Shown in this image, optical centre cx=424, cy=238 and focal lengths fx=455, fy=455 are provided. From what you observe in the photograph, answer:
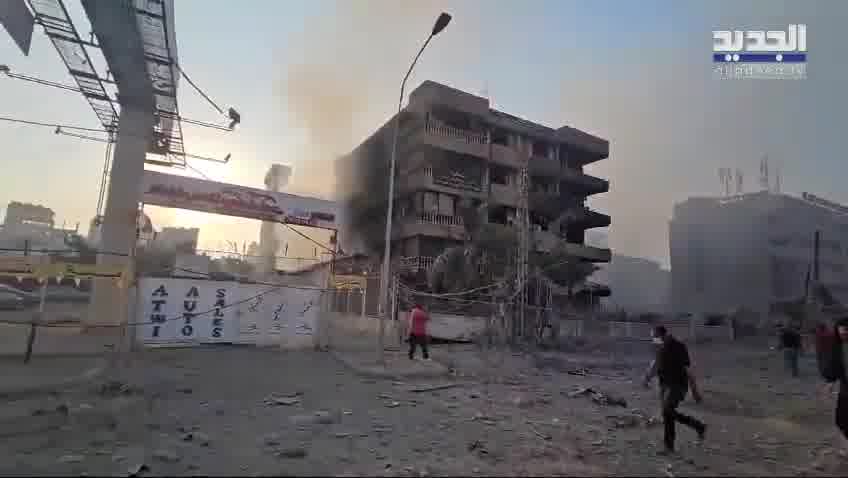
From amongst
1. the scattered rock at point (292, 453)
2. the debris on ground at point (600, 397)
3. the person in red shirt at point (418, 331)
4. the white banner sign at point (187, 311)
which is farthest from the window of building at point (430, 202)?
the scattered rock at point (292, 453)

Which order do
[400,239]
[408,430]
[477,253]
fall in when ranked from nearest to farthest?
[408,430], [477,253], [400,239]

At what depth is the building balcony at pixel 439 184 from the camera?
28.9 metres

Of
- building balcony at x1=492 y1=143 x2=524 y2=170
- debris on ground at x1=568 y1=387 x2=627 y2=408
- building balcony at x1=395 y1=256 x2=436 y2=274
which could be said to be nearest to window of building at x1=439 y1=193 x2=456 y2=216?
building balcony at x1=395 y1=256 x2=436 y2=274

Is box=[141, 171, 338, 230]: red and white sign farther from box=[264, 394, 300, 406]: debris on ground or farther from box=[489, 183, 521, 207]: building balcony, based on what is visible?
box=[489, 183, 521, 207]: building balcony

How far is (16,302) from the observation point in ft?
80.5

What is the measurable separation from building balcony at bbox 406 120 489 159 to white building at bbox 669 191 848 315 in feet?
74.6

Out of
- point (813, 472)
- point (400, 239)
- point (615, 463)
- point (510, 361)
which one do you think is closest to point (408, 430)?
point (615, 463)

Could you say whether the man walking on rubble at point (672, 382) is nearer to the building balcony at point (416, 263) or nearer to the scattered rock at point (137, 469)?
the scattered rock at point (137, 469)

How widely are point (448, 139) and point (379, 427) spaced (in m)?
25.6

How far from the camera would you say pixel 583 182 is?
37.0 metres

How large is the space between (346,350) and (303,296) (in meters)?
2.05

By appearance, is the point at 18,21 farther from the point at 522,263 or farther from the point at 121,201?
the point at 522,263

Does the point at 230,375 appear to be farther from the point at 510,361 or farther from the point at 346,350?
the point at 510,361

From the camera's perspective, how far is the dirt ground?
450 cm
